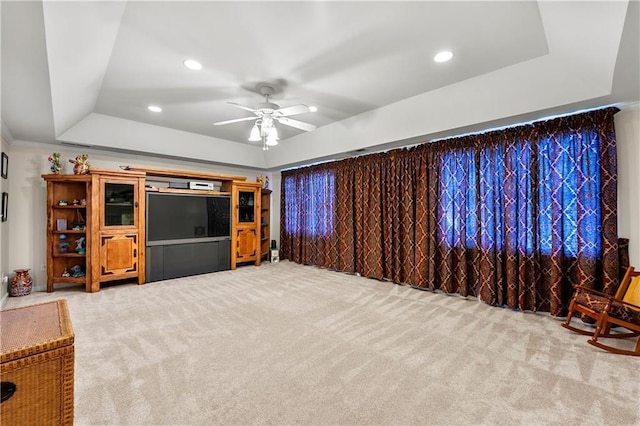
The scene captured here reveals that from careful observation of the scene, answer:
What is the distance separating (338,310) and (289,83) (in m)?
2.68

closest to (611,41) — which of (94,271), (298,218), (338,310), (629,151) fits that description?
(629,151)

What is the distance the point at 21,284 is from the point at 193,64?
3.93 m

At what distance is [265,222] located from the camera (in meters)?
6.64

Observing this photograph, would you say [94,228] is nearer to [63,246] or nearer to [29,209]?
[63,246]

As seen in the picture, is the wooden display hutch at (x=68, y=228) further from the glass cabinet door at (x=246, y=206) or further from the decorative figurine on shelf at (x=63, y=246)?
the glass cabinet door at (x=246, y=206)

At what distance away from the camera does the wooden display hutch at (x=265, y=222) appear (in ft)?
21.1

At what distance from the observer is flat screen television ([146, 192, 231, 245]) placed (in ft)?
15.1

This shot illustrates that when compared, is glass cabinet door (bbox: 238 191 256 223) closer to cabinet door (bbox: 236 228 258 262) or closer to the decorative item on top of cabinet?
the decorative item on top of cabinet

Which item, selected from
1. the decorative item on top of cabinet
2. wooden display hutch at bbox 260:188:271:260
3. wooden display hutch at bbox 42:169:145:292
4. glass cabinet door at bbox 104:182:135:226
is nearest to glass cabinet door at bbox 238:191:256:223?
the decorative item on top of cabinet

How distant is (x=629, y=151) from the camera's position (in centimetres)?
270

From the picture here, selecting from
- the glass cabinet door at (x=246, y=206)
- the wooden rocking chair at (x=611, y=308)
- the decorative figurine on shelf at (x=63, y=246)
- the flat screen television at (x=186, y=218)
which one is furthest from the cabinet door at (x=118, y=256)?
the wooden rocking chair at (x=611, y=308)

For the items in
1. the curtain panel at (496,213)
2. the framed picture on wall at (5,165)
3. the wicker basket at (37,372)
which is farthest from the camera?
the framed picture on wall at (5,165)

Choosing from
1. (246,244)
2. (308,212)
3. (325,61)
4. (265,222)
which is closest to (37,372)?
(325,61)

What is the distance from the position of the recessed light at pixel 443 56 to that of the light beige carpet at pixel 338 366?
8.66ft
